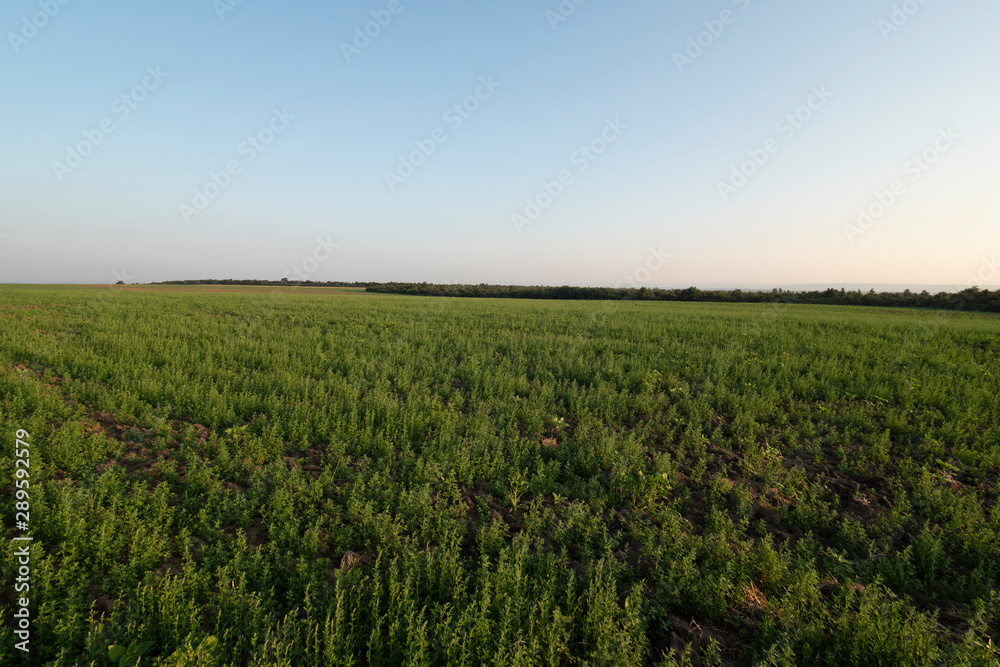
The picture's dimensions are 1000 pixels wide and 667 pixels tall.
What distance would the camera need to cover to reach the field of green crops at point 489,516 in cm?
305

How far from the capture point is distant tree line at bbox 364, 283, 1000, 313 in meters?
45.3

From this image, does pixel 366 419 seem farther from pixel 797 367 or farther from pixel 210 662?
pixel 797 367

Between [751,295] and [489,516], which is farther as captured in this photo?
[751,295]

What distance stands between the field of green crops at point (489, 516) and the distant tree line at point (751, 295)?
53621 millimetres

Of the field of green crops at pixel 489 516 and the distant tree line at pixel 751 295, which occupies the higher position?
the distant tree line at pixel 751 295

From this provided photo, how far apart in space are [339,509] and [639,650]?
322 cm

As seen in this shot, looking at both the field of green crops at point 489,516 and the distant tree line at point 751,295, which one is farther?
the distant tree line at point 751,295

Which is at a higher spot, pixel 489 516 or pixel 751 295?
pixel 751 295

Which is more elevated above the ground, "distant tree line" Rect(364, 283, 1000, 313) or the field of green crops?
"distant tree line" Rect(364, 283, 1000, 313)

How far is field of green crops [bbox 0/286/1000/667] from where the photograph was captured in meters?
3.05

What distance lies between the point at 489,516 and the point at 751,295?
229 ft

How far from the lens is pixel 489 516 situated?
15.1 ft

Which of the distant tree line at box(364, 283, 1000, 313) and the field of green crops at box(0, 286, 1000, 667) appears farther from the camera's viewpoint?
the distant tree line at box(364, 283, 1000, 313)

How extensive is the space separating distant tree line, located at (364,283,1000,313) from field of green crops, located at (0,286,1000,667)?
176 feet
